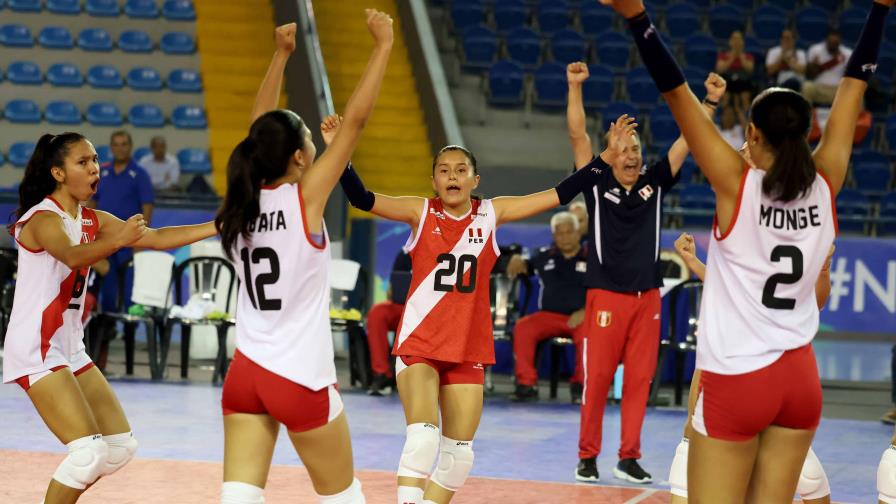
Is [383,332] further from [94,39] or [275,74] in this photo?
[94,39]

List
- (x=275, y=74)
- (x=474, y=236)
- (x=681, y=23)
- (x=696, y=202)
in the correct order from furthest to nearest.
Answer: (x=681, y=23), (x=696, y=202), (x=474, y=236), (x=275, y=74)

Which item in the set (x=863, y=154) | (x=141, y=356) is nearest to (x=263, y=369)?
(x=141, y=356)

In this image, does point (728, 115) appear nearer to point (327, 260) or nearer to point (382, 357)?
point (382, 357)

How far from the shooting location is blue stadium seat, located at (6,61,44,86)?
19703 mm

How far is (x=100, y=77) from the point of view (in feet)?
65.0

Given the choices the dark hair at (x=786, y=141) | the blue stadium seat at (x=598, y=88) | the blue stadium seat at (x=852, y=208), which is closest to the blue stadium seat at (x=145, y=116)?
the blue stadium seat at (x=598, y=88)

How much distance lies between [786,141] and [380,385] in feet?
26.8

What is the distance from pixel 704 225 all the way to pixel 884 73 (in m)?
4.65

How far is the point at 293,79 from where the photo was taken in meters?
18.1

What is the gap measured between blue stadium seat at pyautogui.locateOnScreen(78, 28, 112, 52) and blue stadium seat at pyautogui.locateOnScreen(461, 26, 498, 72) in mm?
5585

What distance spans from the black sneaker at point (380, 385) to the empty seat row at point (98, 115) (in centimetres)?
871

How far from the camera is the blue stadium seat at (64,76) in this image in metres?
19.7

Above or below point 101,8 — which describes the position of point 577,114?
below

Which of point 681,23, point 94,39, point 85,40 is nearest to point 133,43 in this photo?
point 94,39
